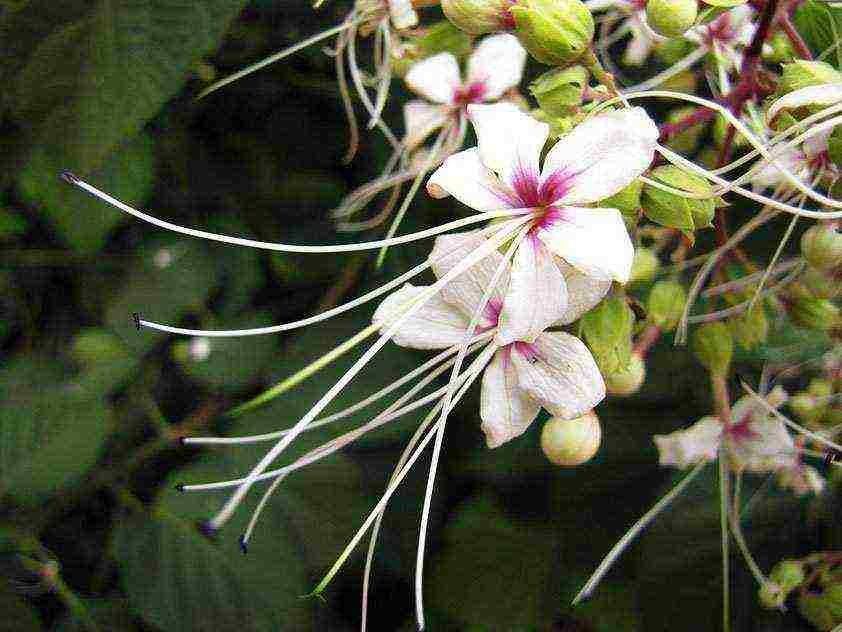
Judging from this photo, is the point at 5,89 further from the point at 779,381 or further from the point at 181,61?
the point at 779,381

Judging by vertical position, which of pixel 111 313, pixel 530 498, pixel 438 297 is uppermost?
pixel 438 297

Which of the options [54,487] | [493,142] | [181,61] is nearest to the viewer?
[493,142]

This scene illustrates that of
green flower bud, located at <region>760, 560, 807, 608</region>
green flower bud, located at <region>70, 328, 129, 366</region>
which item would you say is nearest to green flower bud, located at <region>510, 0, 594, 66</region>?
green flower bud, located at <region>760, 560, 807, 608</region>

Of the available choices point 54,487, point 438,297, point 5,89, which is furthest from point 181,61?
point 54,487

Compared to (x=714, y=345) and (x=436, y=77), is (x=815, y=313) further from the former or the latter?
(x=436, y=77)

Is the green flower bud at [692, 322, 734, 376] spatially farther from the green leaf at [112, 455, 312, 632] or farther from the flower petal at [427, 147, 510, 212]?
the green leaf at [112, 455, 312, 632]

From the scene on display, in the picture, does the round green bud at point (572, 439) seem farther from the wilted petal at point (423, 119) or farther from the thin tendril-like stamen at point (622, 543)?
the wilted petal at point (423, 119)

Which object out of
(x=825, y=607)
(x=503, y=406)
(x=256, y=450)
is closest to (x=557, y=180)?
(x=503, y=406)
